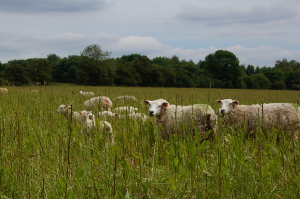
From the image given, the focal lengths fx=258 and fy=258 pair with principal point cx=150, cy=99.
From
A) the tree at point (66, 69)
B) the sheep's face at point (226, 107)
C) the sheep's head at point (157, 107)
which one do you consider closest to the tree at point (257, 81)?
the sheep's face at point (226, 107)

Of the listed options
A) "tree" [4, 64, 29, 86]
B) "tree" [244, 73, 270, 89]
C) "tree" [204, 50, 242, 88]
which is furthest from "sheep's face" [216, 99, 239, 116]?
"tree" [204, 50, 242, 88]

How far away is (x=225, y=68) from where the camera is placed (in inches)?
3110

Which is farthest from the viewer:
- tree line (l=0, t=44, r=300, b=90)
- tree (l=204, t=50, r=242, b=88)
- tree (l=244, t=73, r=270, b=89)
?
tree (l=204, t=50, r=242, b=88)

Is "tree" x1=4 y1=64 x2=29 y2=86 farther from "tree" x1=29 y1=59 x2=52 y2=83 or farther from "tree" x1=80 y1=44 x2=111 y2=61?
"tree" x1=80 y1=44 x2=111 y2=61

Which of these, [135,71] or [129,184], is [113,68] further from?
[129,184]

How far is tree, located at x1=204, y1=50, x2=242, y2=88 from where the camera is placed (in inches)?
3067

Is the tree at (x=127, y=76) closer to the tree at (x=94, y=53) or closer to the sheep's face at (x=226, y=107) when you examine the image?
the tree at (x=94, y=53)

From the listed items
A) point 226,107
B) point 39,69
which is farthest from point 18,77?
point 226,107

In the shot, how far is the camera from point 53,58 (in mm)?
111375

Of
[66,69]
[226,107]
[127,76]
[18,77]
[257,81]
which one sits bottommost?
[226,107]

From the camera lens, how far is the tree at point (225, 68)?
77.9m

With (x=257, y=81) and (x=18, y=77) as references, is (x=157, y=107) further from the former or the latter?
(x=257, y=81)

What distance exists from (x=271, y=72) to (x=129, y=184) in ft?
319

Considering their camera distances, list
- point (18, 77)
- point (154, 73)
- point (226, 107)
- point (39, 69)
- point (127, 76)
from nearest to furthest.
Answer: point (226, 107)
point (39, 69)
point (18, 77)
point (127, 76)
point (154, 73)
